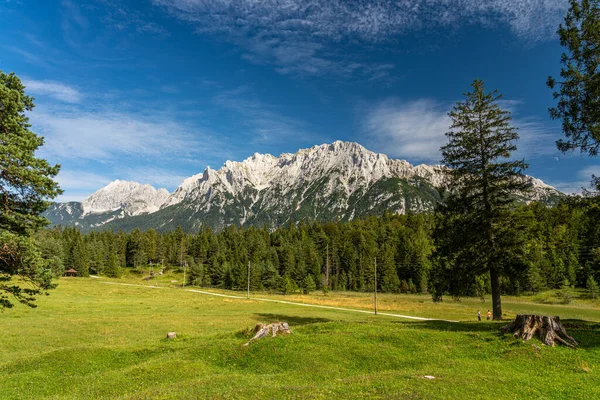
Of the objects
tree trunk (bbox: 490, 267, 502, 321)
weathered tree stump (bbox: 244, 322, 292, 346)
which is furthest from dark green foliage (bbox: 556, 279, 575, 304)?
weathered tree stump (bbox: 244, 322, 292, 346)

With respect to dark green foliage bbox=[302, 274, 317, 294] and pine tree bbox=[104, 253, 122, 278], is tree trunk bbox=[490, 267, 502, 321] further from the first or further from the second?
pine tree bbox=[104, 253, 122, 278]

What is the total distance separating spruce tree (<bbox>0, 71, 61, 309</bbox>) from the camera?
18859mm

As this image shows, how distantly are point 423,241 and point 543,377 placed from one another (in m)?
129

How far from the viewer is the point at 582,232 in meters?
112

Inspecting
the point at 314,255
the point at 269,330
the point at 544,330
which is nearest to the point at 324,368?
the point at 269,330

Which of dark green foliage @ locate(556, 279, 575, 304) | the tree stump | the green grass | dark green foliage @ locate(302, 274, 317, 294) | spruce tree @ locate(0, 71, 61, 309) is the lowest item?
dark green foliage @ locate(302, 274, 317, 294)

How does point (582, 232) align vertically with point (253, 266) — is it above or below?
above

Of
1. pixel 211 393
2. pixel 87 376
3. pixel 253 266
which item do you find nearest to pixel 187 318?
pixel 87 376

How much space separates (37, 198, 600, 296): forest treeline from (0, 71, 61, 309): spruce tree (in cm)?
7859

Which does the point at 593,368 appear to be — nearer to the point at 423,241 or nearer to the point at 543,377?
the point at 543,377

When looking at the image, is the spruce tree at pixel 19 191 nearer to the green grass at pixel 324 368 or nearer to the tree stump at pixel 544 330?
the green grass at pixel 324 368

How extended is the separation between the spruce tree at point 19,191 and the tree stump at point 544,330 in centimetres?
2823

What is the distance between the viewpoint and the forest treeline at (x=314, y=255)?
11012 centimetres

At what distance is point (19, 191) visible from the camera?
805 inches
